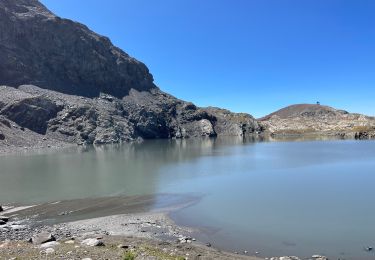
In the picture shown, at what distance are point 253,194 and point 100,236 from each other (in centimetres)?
2619

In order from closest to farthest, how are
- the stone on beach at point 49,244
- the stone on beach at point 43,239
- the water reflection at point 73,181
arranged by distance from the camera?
the stone on beach at point 49,244
the stone on beach at point 43,239
the water reflection at point 73,181

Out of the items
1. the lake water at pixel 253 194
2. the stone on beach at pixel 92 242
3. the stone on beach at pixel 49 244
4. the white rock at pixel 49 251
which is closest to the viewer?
the white rock at pixel 49 251

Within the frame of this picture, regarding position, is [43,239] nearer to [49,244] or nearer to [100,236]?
[49,244]

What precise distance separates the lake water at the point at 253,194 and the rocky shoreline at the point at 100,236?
262cm

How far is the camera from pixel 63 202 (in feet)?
153

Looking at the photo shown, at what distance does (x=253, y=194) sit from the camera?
49.9 metres

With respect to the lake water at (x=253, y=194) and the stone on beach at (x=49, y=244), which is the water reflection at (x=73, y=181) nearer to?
the lake water at (x=253, y=194)

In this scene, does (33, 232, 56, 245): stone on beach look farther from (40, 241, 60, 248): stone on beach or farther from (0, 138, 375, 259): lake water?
(0, 138, 375, 259): lake water

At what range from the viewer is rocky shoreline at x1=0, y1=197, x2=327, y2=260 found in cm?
2258

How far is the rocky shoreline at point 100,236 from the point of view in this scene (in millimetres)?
22578

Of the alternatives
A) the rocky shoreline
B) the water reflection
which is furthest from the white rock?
the water reflection

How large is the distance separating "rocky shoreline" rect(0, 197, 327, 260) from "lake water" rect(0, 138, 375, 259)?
8.60 ft

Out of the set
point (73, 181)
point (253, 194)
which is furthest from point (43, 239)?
point (73, 181)

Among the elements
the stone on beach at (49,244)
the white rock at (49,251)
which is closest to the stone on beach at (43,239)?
the stone on beach at (49,244)
